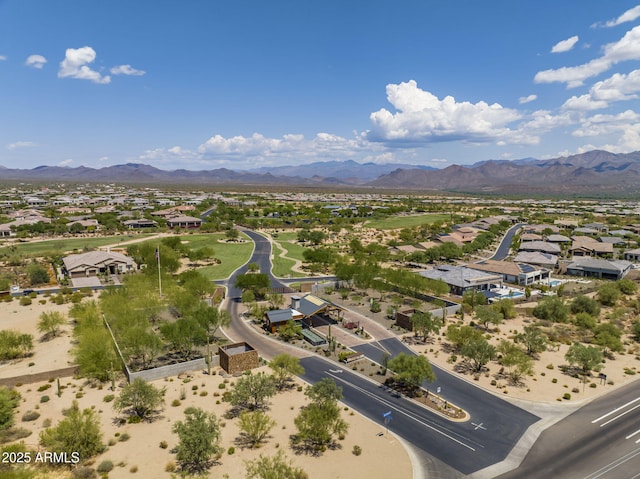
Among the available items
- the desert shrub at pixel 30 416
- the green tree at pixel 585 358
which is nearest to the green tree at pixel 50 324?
the desert shrub at pixel 30 416

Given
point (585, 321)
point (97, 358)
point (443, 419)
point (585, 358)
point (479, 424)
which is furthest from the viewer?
point (585, 321)

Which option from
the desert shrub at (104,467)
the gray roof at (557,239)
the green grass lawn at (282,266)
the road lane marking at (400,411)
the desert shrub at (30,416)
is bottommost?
the green grass lawn at (282,266)

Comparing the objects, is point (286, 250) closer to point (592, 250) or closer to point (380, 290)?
point (380, 290)

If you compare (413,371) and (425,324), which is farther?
(425,324)

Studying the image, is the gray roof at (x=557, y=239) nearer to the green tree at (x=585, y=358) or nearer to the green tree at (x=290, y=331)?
the green tree at (x=585, y=358)

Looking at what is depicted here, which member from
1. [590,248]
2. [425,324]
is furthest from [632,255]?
[425,324]

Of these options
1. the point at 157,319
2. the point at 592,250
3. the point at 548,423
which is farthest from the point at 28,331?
the point at 592,250

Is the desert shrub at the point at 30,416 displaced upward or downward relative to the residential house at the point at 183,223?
downward

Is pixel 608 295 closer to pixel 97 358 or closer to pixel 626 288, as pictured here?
pixel 626 288
